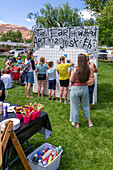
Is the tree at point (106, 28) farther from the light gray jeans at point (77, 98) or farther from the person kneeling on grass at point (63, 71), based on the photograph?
the light gray jeans at point (77, 98)

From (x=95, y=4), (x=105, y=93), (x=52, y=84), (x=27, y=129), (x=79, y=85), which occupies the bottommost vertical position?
(x=105, y=93)

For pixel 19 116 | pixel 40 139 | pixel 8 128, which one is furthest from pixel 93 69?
pixel 8 128

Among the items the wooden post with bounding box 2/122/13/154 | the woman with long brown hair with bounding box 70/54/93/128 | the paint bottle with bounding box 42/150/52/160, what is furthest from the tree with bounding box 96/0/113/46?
the wooden post with bounding box 2/122/13/154

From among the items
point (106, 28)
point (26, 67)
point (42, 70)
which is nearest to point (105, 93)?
point (42, 70)

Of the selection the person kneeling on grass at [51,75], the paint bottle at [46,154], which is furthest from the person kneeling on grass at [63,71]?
the paint bottle at [46,154]

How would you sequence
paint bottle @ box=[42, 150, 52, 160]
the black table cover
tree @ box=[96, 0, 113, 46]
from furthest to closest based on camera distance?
tree @ box=[96, 0, 113, 46] < paint bottle @ box=[42, 150, 52, 160] < the black table cover

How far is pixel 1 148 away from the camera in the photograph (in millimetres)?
1737

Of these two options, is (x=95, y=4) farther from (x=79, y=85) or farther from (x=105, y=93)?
(x=79, y=85)

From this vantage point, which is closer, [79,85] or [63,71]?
[79,85]

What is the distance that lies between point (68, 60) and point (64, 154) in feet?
11.3

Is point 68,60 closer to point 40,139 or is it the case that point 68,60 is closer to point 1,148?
point 40,139

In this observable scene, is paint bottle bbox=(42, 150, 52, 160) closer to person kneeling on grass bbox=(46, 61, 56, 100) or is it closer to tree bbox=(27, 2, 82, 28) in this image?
person kneeling on grass bbox=(46, 61, 56, 100)

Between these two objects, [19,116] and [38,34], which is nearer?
[19,116]

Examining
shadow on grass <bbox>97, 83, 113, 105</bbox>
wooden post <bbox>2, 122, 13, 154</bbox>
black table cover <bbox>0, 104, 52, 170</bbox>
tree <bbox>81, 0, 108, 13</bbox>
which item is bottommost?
shadow on grass <bbox>97, 83, 113, 105</bbox>
